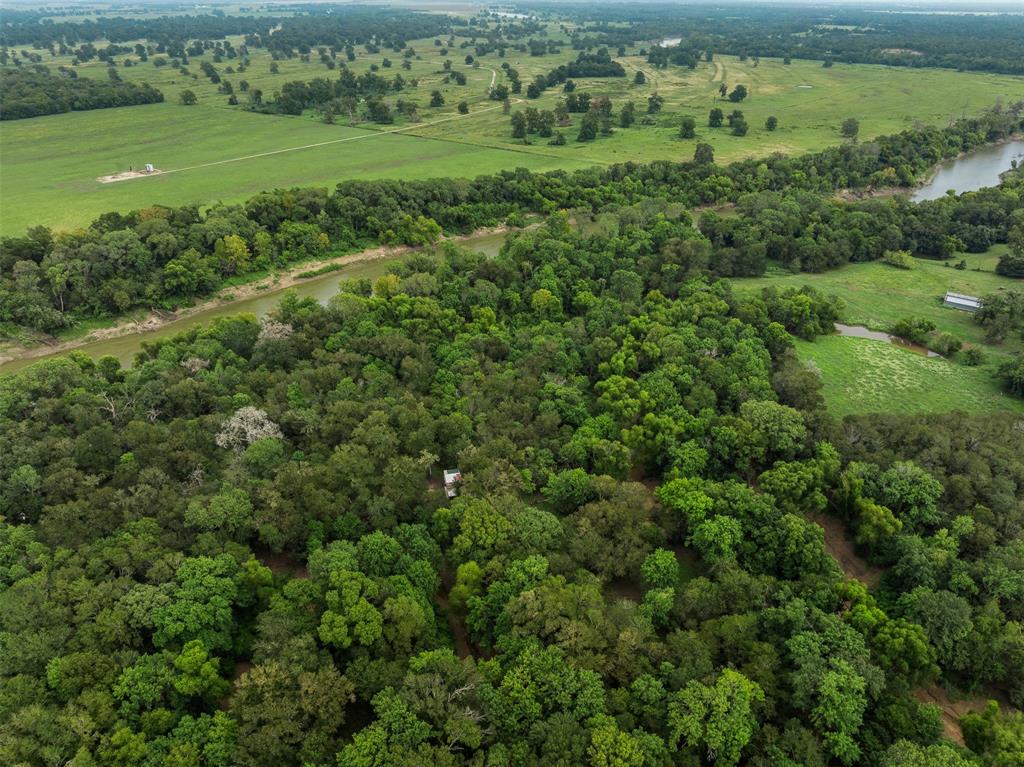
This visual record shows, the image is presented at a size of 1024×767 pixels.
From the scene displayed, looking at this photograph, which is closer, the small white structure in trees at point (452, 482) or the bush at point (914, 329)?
the small white structure in trees at point (452, 482)

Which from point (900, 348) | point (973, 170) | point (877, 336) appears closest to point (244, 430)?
point (900, 348)

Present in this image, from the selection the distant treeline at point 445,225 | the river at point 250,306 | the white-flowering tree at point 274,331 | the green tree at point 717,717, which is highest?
the distant treeline at point 445,225

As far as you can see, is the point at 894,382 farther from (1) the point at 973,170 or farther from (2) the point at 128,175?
(2) the point at 128,175

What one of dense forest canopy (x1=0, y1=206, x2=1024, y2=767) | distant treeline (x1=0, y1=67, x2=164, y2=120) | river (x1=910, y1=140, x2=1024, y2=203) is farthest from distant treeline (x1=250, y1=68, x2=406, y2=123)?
river (x1=910, y1=140, x2=1024, y2=203)

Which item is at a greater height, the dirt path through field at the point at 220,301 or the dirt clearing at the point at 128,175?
the dirt clearing at the point at 128,175

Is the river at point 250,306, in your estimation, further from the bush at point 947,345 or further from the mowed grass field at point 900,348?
the bush at point 947,345

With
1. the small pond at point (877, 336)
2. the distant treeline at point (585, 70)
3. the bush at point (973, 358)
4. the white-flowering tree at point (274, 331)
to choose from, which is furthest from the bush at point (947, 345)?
the distant treeline at point (585, 70)
